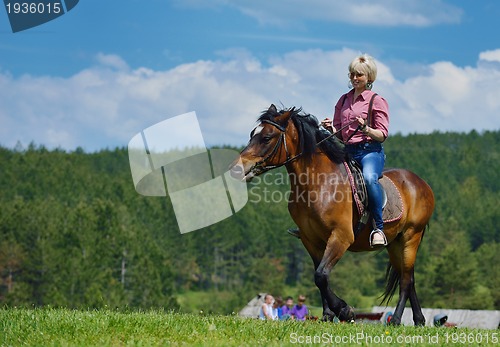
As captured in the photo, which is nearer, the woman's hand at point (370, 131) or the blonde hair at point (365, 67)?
the woman's hand at point (370, 131)

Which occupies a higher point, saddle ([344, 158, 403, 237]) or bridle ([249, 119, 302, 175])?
bridle ([249, 119, 302, 175])

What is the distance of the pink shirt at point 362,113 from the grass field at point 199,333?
300 cm

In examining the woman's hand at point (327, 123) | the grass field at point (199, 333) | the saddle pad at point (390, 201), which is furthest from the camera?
the woman's hand at point (327, 123)

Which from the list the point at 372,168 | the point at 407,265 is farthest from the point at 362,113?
the point at 407,265

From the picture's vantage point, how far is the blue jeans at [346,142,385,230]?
1165 cm

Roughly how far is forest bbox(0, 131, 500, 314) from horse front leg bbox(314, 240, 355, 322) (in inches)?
2395

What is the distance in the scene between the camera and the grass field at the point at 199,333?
859cm

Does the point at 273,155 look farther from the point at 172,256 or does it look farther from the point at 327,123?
the point at 172,256

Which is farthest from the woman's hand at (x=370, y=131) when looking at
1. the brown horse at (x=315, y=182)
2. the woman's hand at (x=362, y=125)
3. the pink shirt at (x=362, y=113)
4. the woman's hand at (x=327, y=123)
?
the woman's hand at (x=327, y=123)

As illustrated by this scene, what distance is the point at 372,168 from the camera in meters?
11.8

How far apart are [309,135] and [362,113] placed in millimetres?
877

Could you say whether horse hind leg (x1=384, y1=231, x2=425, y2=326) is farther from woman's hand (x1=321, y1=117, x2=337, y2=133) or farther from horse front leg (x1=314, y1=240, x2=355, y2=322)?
woman's hand (x1=321, y1=117, x2=337, y2=133)

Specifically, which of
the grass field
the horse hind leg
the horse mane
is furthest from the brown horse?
the grass field

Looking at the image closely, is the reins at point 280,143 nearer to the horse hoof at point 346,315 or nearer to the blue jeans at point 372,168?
the blue jeans at point 372,168
